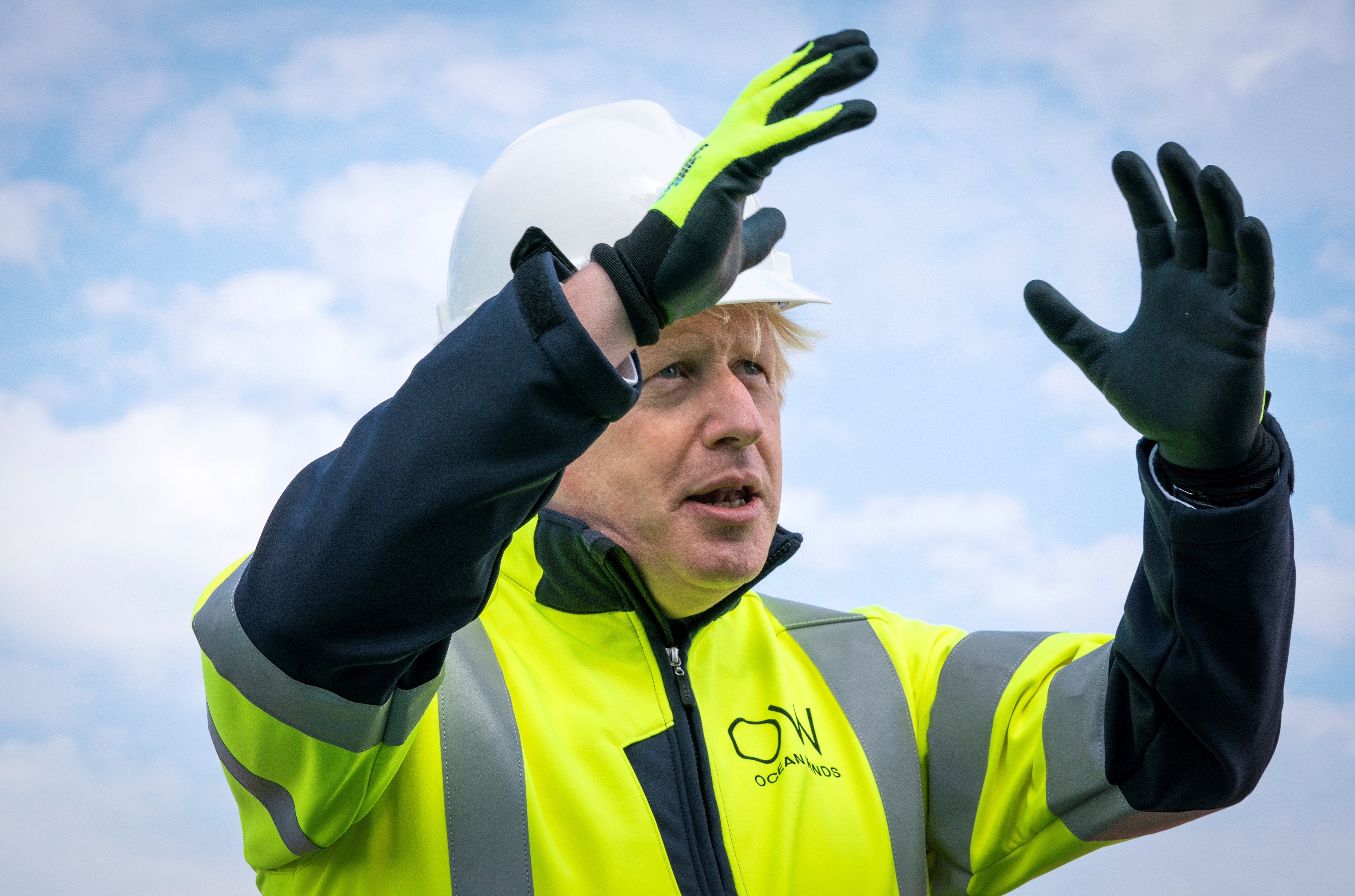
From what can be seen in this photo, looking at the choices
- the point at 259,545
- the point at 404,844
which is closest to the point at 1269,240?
the point at 259,545

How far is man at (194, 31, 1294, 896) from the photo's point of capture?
1.69m

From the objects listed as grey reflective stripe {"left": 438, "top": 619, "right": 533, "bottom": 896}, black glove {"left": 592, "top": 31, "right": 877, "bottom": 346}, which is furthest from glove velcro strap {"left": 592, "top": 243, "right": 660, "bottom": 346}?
grey reflective stripe {"left": 438, "top": 619, "right": 533, "bottom": 896}

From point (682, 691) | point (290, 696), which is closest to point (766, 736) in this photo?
point (682, 691)

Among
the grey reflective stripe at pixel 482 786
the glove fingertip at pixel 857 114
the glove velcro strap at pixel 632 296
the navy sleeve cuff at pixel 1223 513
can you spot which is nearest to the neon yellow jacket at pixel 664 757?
the grey reflective stripe at pixel 482 786

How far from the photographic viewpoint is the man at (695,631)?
1.69 m

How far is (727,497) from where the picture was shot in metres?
2.70

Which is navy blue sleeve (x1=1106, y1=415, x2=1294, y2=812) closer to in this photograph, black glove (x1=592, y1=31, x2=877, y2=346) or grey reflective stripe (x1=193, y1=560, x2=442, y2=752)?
black glove (x1=592, y1=31, x2=877, y2=346)

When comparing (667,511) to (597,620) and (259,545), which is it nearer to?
(597,620)

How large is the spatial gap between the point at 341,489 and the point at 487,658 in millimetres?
887

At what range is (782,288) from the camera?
2949 mm

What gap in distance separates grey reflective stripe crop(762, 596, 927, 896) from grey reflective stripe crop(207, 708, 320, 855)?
4.48ft

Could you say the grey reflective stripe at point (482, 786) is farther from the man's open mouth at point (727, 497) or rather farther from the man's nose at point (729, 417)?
the man's nose at point (729, 417)

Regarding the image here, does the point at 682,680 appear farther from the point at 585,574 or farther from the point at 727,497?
the point at 727,497

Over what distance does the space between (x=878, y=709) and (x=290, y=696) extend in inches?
63.8
